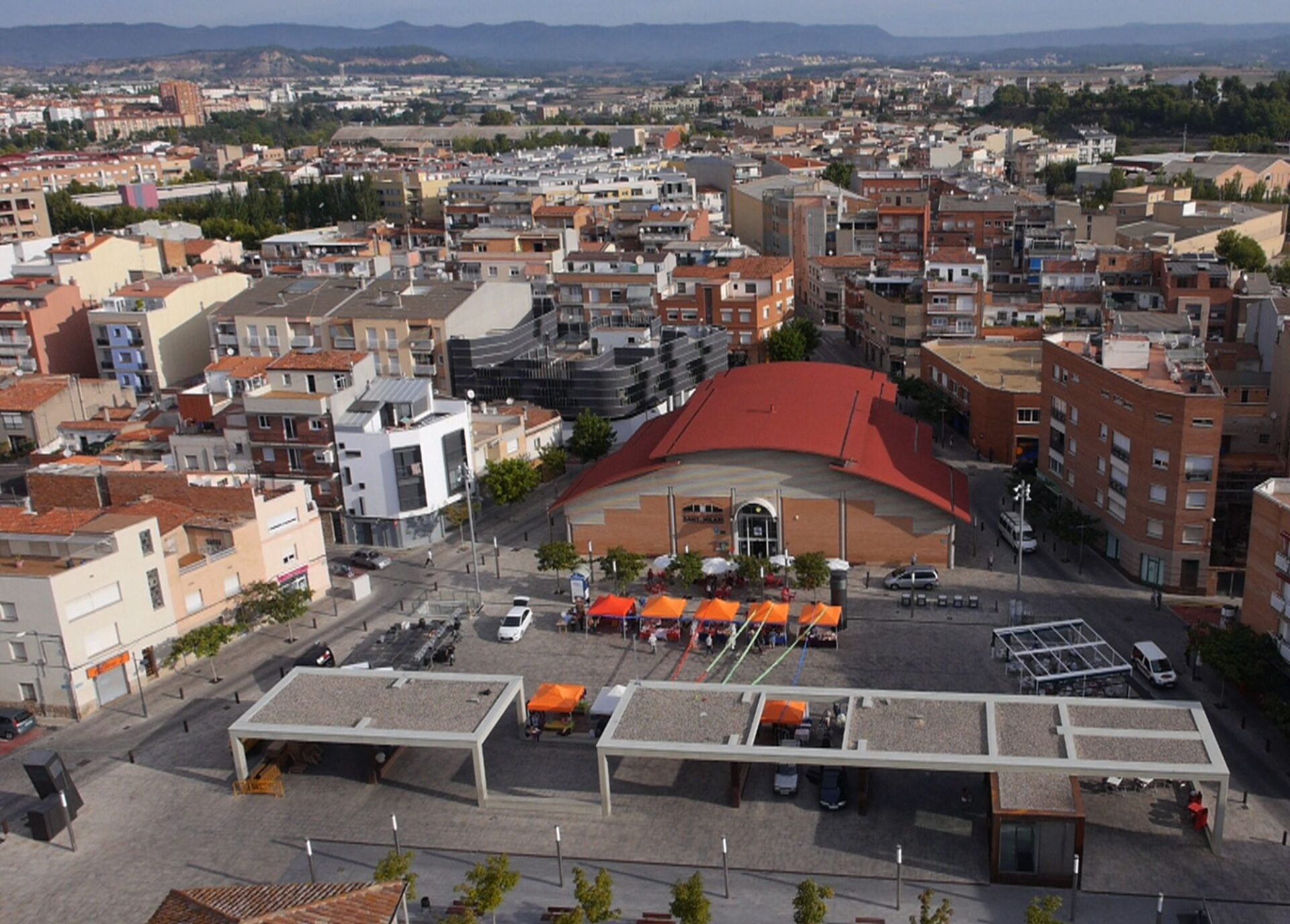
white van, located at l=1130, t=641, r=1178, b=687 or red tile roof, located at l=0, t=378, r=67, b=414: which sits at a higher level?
red tile roof, located at l=0, t=378, r=67, b=414

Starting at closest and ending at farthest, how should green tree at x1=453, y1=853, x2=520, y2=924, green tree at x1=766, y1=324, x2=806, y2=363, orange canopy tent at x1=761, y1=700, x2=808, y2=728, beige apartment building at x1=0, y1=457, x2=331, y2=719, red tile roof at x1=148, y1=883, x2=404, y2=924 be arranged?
red tile roof at x1=148, y1=883, x2=404, y2=924 → green tree at x1=453, y1=853, x2=520, y2=924 → orange canopy tent at x1=761, y1=700, x2=808, y2=728 → beige apartment building at x1=0, y1=457, x2=331, y2=719 → green tree at x1=766, y1=324, x2=806, y2=363

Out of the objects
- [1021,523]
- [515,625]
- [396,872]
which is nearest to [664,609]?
[515,625]

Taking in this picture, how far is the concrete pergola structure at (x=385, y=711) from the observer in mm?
29047

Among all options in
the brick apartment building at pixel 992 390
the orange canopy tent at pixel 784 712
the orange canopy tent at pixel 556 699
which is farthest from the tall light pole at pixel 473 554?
the brick apartment building at pixel 992 390

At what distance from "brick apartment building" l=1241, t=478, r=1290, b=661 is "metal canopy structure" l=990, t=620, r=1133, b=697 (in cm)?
402

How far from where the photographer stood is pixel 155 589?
36.6m

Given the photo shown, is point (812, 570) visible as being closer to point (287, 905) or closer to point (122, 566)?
point (122, 566)

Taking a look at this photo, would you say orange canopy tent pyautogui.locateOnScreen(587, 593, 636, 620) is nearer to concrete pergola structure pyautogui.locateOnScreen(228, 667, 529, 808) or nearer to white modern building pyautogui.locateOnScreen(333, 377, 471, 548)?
concrete pergola structure pyautogui.locateOnScreen(228, 667, 529, 808)

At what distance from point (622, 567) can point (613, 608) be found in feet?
7.59

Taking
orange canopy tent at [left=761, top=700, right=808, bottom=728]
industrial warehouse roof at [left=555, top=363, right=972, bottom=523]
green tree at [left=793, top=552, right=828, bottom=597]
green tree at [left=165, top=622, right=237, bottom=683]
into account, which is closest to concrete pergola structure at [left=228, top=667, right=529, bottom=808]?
green tree at [left=165, top=622, right=237, bottom=683]

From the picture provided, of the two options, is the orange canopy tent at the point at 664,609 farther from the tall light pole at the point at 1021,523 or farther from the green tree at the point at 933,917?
the green tree at the point at 933,917

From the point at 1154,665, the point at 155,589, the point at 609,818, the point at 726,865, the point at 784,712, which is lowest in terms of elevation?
the point at 609,818

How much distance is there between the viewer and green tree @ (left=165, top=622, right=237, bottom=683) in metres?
35.7

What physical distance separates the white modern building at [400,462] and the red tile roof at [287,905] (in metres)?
26.4
